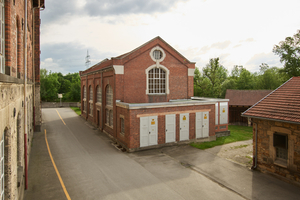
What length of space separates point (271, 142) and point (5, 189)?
1221 centimetres

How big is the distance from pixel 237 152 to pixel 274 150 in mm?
4837

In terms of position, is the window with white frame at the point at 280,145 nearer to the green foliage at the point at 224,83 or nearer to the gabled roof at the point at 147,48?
the gabled roof at the point at 147,48

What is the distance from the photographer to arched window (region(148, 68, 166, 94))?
20.6m

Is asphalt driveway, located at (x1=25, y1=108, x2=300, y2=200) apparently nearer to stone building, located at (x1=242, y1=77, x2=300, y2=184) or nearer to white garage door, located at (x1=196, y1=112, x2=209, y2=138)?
stone building, located at (x1=242, y1=77, x2=300, y2=184)

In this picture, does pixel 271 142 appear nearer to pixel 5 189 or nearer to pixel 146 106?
pixel 146 106

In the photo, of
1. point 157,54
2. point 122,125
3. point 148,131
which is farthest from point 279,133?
point 157,54

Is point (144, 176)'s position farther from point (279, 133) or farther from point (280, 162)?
point (279, 133)

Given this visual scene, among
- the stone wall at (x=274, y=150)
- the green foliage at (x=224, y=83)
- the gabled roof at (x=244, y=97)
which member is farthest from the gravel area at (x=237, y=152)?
the green foliage at (x=224, y=83)

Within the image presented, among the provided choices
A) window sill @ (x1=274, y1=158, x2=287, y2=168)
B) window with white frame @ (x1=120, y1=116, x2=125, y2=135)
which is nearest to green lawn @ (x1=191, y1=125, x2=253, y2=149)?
window with white frame @ (x1=120, y1=116, x2=125, y2=135)

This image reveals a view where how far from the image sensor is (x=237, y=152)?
1596 centimetres

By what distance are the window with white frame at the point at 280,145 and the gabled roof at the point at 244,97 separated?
57.5 ft

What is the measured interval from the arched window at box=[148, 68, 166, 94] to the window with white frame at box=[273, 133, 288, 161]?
1171 centimetres

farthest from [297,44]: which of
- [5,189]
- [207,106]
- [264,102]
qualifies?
[5,189]

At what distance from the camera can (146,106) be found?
1591 centimetres
